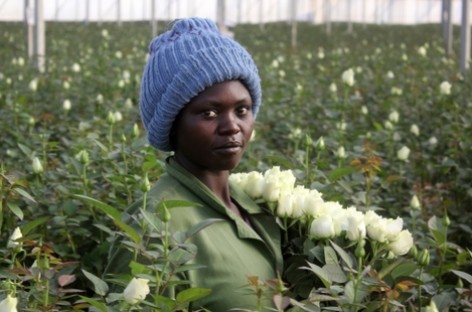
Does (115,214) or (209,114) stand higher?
(209,114)

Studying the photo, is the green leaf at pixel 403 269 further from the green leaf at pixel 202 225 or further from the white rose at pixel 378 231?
the green leaf at pixel 202 225

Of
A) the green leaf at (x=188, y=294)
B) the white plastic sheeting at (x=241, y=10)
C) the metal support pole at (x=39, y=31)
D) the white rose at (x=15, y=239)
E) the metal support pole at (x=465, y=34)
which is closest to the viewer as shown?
the green leaf at (x=188, y=294)

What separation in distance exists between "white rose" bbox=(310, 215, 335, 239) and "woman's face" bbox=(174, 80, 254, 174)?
200 mm

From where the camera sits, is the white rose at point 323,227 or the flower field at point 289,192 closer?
the flower field at point 289,192

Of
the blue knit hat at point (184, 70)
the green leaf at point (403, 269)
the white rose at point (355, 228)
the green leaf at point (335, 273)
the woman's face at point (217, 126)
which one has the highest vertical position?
the blue knit hat at point (184, 70)

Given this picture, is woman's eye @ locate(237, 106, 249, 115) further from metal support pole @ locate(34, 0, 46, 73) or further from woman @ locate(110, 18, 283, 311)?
metal support pole @ locate(34, 0, 46, 73)

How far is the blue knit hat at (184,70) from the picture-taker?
1903 millimetres

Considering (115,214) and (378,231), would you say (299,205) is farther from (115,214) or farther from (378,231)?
(115,214)

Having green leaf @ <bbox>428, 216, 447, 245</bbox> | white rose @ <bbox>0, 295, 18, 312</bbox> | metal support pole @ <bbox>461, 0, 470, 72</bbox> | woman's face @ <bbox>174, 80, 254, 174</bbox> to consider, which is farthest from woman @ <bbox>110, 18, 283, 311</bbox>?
metal support pole @ <bbox>461, 0, 470, 72</bbox>

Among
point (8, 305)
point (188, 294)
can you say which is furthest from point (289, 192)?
point (8, 305)

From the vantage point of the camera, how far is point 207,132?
1.90 metres

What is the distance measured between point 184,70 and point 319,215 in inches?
15.2

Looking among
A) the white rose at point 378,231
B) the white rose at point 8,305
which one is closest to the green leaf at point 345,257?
the white rose at point 378,231

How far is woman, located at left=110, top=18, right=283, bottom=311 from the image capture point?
185 centimetres
